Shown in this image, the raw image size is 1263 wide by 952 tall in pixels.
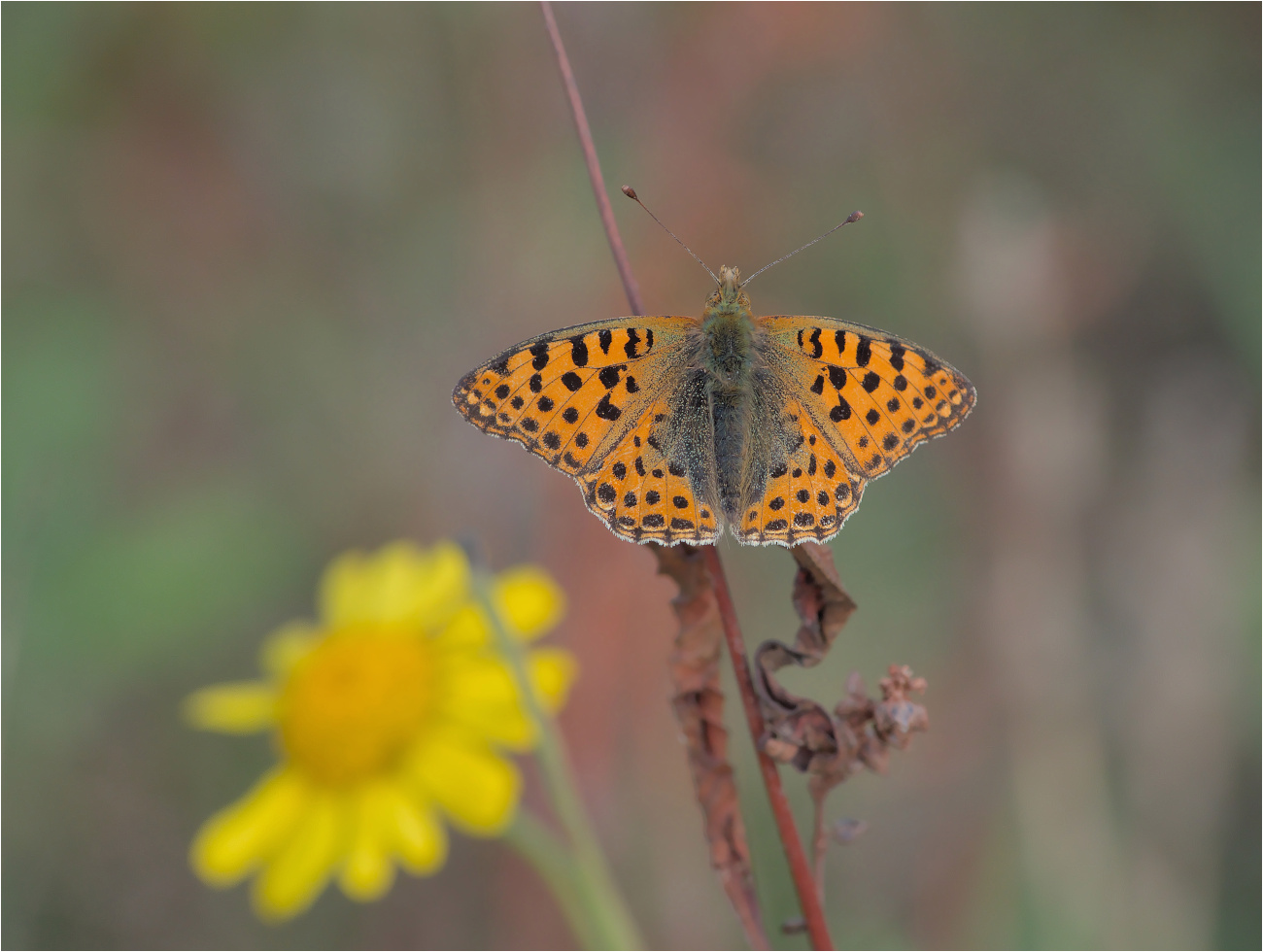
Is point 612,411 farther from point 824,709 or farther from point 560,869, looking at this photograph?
point 824,709

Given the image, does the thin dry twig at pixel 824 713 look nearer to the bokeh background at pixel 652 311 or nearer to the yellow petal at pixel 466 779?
the yellow petal at pixel 466 779

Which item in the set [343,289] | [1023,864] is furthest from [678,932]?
[343,289]

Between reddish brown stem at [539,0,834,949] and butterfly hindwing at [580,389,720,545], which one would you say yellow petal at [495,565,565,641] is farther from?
reddish brown stem at [539,0,834,949]

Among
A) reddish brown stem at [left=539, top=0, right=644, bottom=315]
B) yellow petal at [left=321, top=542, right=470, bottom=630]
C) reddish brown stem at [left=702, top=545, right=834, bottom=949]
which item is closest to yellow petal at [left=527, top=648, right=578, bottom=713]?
yellow petal at [left=321, top=542, right=470, bottom=630]

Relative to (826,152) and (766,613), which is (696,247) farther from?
(766,613)

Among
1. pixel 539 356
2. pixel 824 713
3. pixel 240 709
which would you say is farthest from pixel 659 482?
pixel 240 709
